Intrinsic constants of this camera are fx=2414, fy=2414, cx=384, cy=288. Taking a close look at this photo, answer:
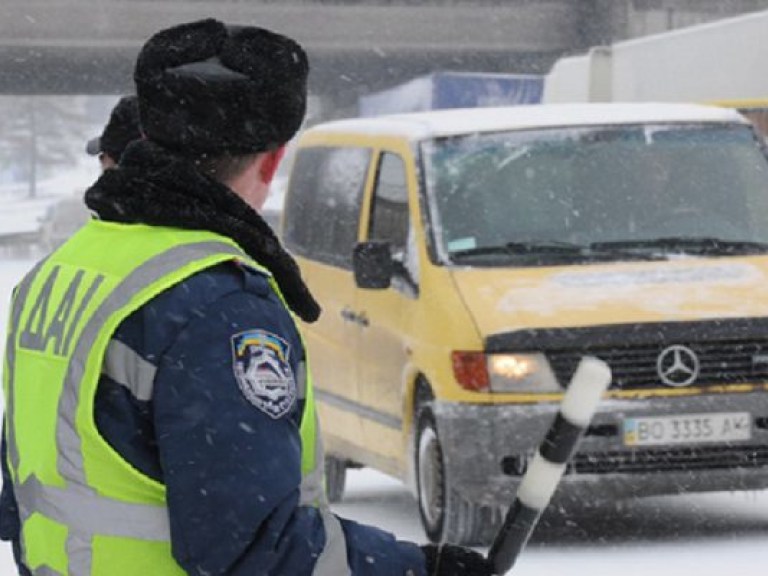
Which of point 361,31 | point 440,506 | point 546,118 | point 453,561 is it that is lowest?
point 361,31

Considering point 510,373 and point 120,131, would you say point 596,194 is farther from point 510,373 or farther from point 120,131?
point 120,131

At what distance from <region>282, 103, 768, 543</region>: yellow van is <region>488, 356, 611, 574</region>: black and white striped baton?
251 inches

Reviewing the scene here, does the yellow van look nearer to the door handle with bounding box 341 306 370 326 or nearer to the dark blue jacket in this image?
the door handle with bounding box 341 306 370 326

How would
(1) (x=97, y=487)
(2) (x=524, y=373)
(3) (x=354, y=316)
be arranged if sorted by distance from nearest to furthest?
(1) (x=97, y=487), (2) (x=524, y=373), (3) (x=354, y=316)

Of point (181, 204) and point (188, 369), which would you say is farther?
point (181, 204)

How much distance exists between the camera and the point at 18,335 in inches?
127

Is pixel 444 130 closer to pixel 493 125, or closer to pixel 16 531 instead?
pixel 493 125

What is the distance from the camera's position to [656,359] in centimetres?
957

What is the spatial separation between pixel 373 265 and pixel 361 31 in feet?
173

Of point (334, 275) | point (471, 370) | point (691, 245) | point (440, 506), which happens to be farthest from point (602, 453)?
point (334, 275)

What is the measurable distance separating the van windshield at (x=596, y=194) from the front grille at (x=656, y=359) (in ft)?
2.39

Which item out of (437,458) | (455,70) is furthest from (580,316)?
(455,70)

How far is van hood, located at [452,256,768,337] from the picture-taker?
9562 millimetres

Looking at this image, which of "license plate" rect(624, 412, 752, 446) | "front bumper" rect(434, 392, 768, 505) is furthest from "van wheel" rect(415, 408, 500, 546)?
"license plate" rect(624, 412, 752, 446)
